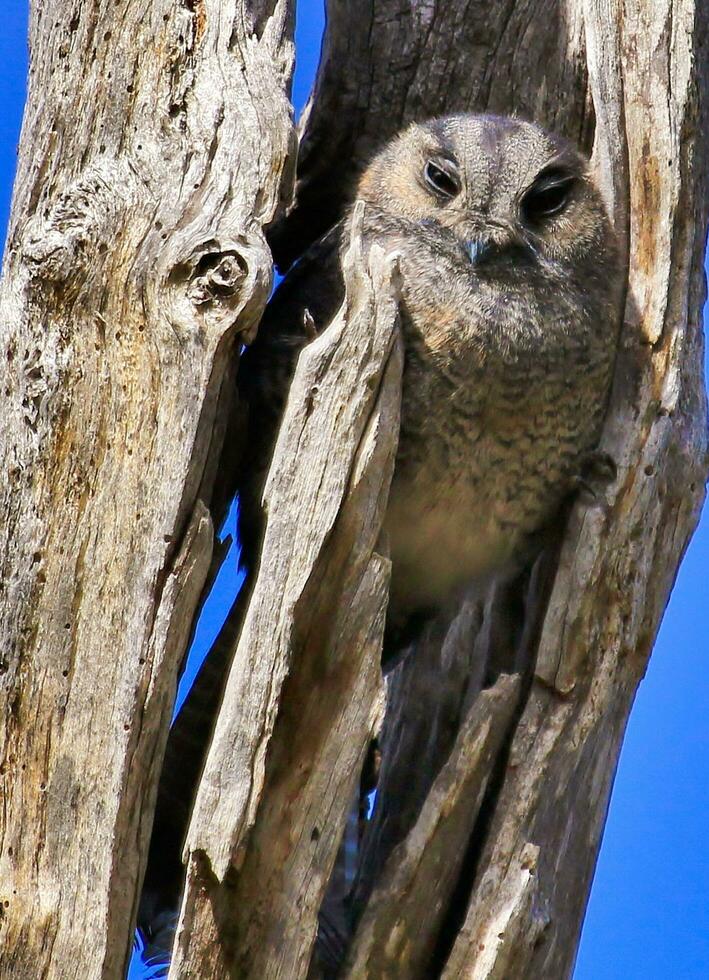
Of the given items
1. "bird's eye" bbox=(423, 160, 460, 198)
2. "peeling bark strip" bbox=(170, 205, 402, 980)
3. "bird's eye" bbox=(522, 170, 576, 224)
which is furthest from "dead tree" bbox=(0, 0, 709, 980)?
"bird's eye" bbox=(423, 160, 460, 198)

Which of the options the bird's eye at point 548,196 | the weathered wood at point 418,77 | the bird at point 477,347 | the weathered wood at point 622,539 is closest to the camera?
the weathered wood at point 622,539

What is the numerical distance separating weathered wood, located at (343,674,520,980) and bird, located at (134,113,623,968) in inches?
18.4

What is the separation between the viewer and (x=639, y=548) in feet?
9.36

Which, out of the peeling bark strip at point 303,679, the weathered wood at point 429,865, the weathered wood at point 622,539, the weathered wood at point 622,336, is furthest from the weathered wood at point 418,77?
the weathered wood at point 429,865

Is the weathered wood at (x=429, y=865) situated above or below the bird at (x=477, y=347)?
below

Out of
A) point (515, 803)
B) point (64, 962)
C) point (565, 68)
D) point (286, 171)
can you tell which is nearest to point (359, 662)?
point (515, 803)

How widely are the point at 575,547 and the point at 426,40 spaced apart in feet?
5.16

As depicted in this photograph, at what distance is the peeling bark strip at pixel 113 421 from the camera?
233 centimetres

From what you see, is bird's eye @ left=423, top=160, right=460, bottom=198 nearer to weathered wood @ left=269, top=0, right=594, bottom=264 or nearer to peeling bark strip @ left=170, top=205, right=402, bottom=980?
weathered wood @ left=269, top=0, right=594, bottom=264

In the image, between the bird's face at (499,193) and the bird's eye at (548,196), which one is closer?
the bird's face at (499,193)

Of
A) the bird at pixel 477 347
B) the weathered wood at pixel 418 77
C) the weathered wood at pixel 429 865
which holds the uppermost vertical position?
the weathered wood at pixel 418 77

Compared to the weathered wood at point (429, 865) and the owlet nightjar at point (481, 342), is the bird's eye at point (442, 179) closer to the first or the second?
the owlet nightjar at point (481, 342)

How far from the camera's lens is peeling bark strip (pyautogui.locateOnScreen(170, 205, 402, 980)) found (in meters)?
2.30

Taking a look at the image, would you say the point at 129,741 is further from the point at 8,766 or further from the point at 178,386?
the point at 178,386
